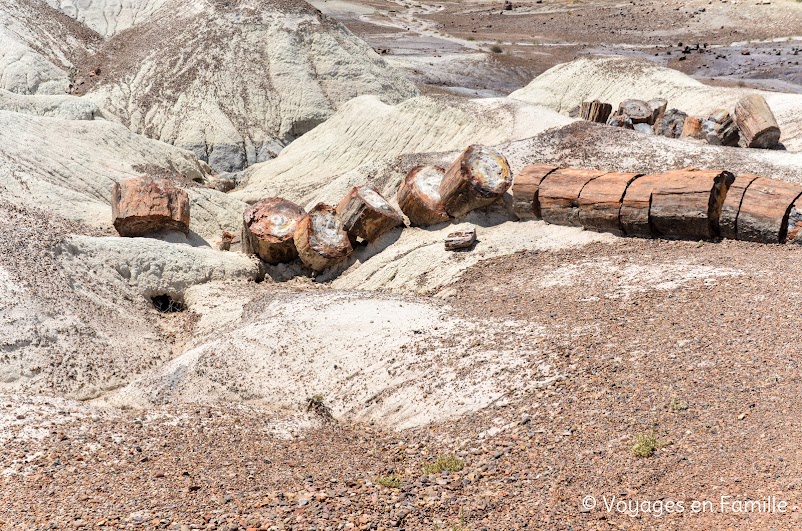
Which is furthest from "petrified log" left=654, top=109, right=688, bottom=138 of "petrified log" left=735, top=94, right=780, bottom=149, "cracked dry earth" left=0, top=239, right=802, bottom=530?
"cracked dry earth" left=0, top=239, right=802, bottom=530

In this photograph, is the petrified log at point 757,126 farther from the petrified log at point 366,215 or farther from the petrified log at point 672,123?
the petrified log at point 366,215

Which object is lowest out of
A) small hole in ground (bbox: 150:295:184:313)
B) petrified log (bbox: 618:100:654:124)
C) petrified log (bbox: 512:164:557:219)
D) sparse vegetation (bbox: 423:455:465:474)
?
small hole in ground (bbox: 150:295:184:313)

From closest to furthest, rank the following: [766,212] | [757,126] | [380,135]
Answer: [766,212]
[757,126]
[380,135]

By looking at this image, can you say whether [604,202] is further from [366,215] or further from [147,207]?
[147,207]

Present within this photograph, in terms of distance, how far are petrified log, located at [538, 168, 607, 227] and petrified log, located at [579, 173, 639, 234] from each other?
0.49 ft

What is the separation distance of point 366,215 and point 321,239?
3.05 feet

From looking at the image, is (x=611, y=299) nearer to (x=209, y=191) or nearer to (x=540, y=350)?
(x=540, y=350)

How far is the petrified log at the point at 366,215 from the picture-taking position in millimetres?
14930

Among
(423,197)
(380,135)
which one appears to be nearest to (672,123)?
(423,197)

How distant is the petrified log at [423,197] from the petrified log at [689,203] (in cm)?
397

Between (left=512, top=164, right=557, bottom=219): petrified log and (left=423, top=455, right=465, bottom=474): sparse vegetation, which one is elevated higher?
(left=512, top=164, right=557, bottom=219): petrified log

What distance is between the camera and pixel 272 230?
15.4 metres

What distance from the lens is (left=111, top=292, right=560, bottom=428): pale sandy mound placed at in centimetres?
868

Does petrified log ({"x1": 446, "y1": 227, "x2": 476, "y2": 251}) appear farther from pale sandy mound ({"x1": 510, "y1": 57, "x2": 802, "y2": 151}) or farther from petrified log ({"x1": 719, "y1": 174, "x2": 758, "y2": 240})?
pale sandy mound ({"x1": 510, "y1": 57, "x2": 802, "y2": 151})
